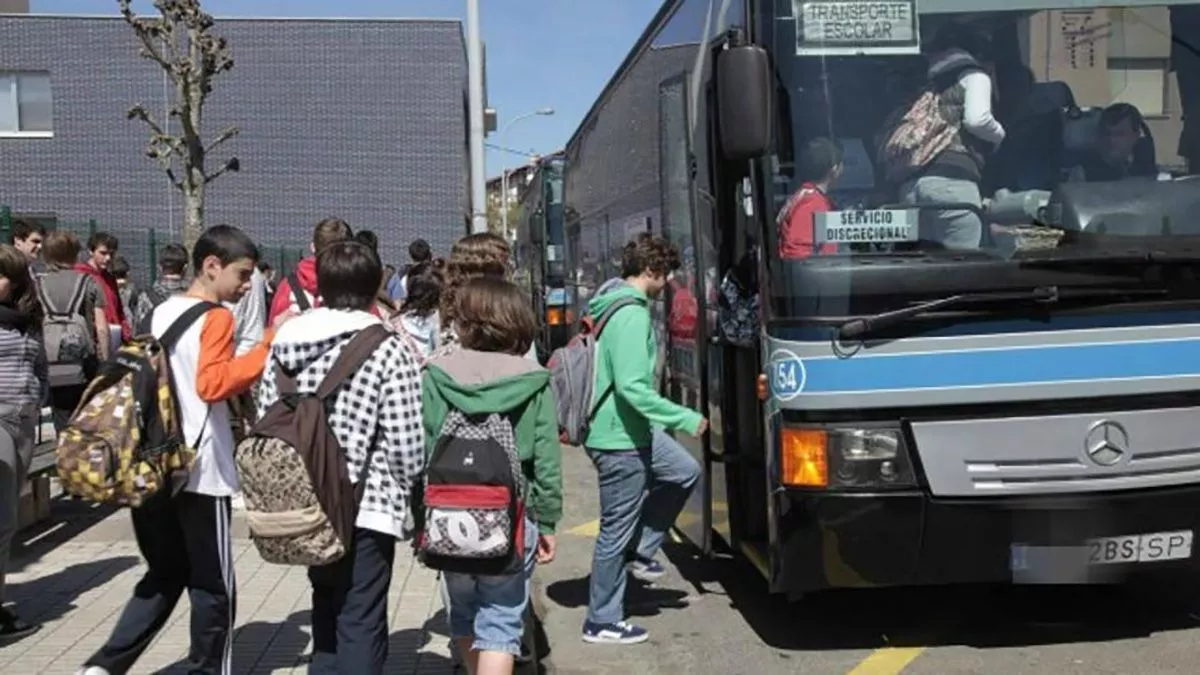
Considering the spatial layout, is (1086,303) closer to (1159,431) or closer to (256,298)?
(1159,431)

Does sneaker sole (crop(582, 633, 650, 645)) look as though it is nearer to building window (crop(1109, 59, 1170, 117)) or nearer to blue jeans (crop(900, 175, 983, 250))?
blue jeans (crop(900, 175, 983, 250))

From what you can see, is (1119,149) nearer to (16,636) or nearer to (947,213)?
(947,213)

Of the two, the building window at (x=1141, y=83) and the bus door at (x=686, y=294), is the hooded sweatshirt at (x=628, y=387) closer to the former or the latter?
the bus door at (x=686, y=294)

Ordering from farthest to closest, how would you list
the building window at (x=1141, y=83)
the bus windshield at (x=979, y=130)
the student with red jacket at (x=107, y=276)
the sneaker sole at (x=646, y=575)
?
the student with red jacket at (x=107, y=276), the sneaker sole at (x=646, y=575), the building window at (x=1141, y=83), the bus windshield at (x=979, y=130)

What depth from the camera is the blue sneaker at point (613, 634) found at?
5461 mm

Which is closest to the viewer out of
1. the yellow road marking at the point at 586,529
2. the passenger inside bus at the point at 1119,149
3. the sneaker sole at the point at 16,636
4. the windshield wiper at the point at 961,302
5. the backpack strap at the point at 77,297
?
the windshield wiper at the point at 961,302

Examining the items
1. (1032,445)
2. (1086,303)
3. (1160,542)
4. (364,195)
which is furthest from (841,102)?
(364,195)

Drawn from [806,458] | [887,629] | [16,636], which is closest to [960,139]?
[806,458]

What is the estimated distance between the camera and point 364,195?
93.7 ft

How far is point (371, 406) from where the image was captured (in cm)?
367

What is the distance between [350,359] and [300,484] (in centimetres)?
43

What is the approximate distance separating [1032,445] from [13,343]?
14.5 ft

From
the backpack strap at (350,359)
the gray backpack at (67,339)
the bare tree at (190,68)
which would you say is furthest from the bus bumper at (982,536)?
the bare tree at (190,68)

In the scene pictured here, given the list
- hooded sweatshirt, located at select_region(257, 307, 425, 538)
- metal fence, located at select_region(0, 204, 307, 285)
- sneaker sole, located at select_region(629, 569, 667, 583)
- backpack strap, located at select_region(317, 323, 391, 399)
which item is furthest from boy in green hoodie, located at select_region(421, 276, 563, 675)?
metal fence, located at select_region(0, 204, 307, 285)
